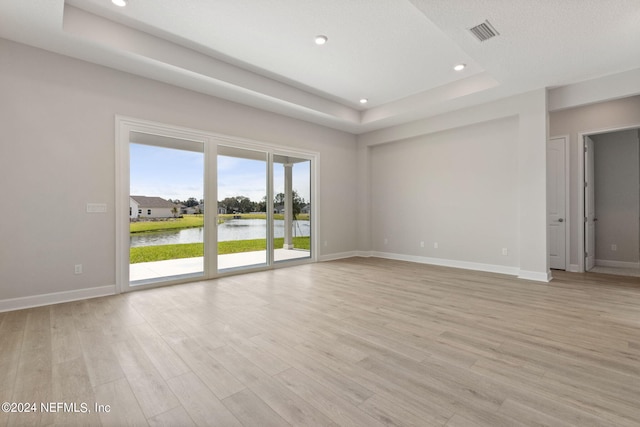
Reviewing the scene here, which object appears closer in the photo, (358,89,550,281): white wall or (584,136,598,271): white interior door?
(358,89,550,281): white wall

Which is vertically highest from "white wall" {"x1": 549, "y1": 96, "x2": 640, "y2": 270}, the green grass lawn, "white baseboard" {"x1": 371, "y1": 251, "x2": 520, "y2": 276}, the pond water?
"white wall" {"x1": 549, "y1": 96, "x2": 640, "y2": 270}

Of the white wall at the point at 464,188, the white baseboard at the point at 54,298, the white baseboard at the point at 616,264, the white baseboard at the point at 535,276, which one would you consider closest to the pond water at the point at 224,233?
the white baseboard at the point at 54,298

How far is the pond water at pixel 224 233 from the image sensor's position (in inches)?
176

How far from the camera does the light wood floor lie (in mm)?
1616

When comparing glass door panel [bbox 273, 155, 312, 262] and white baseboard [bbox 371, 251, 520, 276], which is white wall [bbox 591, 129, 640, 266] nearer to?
white baseboard [bbox 371, 251, 520, 276]

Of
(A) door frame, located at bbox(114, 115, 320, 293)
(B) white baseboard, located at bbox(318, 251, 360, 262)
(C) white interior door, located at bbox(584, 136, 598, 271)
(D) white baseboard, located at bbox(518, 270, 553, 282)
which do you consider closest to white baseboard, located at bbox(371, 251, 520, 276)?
(D) white baseboard, located at bbox(518, 270, 553, 282)

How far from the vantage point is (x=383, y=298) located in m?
3.76

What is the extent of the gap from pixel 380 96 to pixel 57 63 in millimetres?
4904

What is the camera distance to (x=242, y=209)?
541 cm

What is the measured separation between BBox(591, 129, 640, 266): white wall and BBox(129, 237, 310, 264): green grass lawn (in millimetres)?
6588

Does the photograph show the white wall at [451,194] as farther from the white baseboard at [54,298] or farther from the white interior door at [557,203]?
the white baseboard at [54,298]

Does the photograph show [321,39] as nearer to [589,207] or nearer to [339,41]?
[339,41]

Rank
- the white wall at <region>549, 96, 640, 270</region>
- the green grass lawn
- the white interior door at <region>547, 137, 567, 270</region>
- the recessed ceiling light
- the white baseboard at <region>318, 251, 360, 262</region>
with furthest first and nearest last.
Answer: the white baseboard at <region>318, 251, 360, 262</region>, the white interior door at <region>547, 137, 567, 270</region>, the white wall at <region>549, 96, 640, 270</region>, the green grass lawn, the recessed ceiling light

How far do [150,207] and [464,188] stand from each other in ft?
18.7
